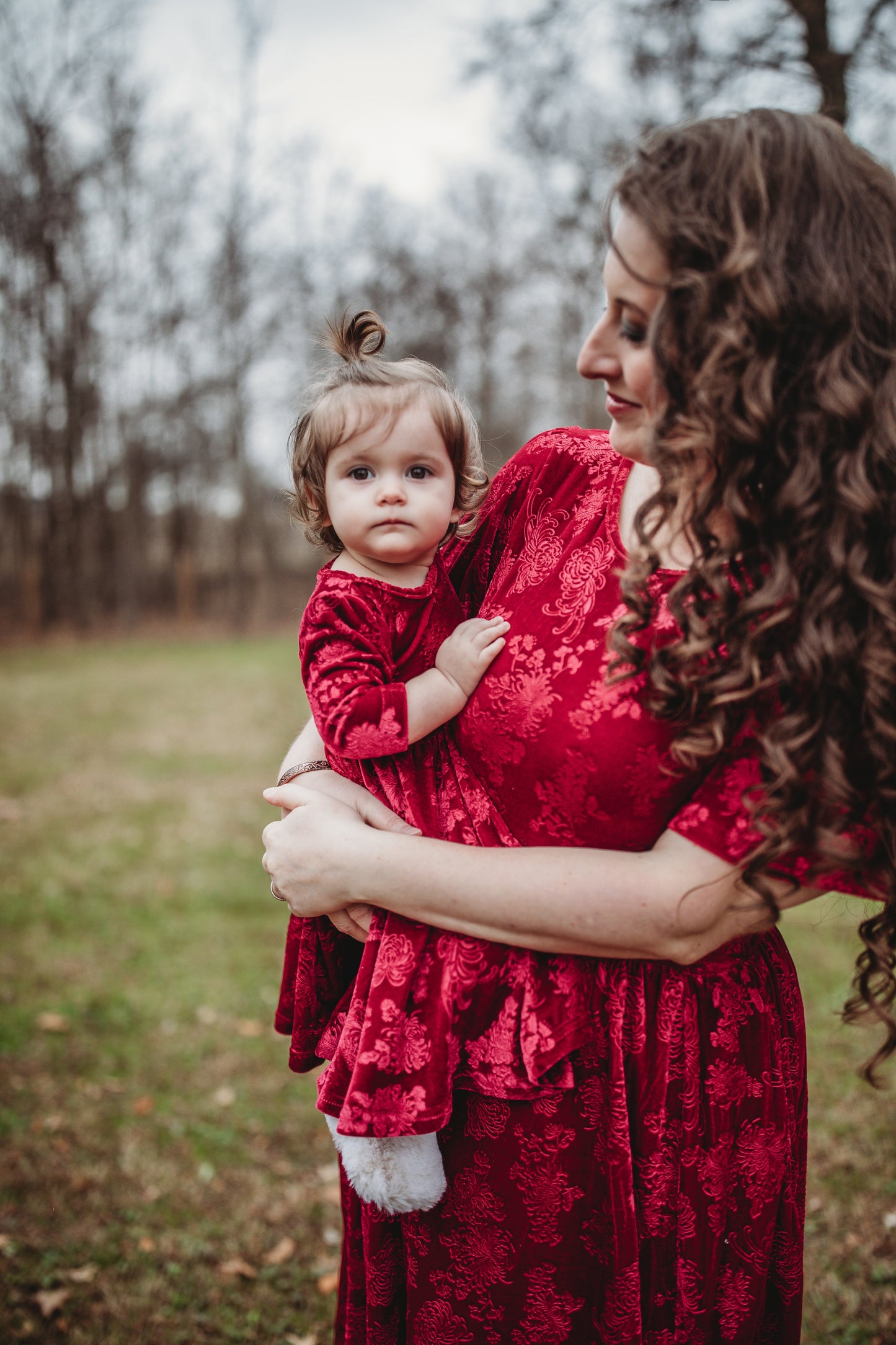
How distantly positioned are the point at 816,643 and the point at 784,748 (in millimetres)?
140

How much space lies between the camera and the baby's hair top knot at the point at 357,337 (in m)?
1.78

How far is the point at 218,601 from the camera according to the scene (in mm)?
23250

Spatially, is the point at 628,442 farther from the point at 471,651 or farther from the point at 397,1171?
the point at 397,1171

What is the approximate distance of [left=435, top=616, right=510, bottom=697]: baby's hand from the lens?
1490mm

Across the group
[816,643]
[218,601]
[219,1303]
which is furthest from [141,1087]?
[218,601]

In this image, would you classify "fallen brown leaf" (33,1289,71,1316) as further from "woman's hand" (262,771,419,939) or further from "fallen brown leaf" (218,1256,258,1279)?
"woman's hand" (262,771,419,939)

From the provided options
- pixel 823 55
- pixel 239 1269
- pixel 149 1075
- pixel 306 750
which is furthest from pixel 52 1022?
pixel 823 55

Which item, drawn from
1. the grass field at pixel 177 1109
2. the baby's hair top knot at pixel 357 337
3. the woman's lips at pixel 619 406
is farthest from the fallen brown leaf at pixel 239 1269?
the woman's lips at pixel 619 406

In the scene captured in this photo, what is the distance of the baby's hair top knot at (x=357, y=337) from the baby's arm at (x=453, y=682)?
638 mm

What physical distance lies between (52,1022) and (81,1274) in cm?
168

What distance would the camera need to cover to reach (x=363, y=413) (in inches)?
66.1

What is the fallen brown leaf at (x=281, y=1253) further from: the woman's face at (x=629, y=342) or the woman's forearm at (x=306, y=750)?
the woman's face at (x=629, y=342)

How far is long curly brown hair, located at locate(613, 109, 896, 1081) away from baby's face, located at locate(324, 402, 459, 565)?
0.57 metres

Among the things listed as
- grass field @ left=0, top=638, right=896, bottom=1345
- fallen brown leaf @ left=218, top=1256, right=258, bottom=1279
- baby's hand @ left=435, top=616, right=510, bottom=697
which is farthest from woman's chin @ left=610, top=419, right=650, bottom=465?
Result: fallen brown leaf @ left=218, top=1256, right=258, bottom=1279
